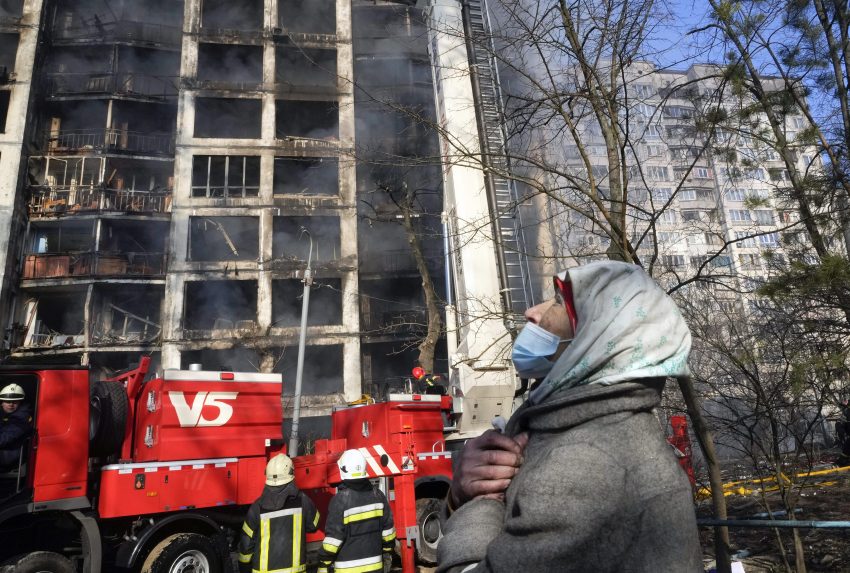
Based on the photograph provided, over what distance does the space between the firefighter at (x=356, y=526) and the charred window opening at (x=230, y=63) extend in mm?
26698

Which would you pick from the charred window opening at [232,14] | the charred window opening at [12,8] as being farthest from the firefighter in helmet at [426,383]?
the charred window opening at [12,8]

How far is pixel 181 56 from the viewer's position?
92.5 feet

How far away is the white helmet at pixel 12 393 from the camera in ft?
19.4

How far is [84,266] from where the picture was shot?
24.8 metres

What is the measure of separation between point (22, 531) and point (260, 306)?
19.3 metres

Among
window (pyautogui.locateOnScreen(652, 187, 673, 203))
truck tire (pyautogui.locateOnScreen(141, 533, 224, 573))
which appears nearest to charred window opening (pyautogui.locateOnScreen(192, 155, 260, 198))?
truck tire (pyautogui.locateOnScreen(141, 533, 224, 573))

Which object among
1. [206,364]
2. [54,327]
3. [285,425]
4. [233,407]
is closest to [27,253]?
[54,327]

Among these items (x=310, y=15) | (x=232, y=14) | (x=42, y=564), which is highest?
(x=310, y=15)

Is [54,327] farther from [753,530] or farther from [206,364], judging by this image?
→ [753,530]

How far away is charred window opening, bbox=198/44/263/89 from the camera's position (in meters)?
28.6

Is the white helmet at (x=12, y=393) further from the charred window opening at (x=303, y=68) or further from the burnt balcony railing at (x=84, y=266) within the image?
the charred window opening at (x=303, y=68)

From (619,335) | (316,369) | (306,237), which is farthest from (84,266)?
(619,335)

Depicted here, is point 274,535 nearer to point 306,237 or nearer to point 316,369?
point 316,369

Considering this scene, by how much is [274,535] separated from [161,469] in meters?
2.10
